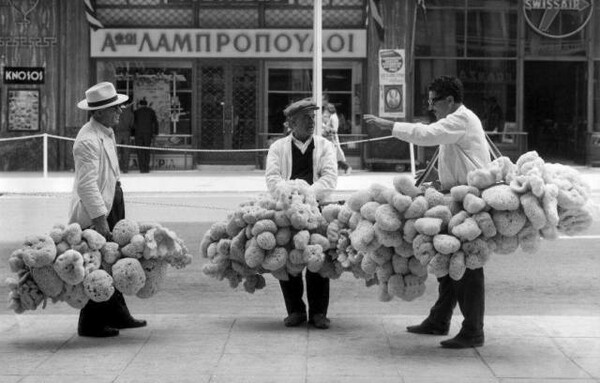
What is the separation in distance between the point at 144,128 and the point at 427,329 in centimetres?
1675

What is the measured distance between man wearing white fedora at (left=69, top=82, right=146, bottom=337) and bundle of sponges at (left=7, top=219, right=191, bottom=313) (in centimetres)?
17

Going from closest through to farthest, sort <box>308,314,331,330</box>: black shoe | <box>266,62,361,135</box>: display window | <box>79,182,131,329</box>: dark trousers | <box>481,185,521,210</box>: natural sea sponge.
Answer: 1. <box>481,185,521,210</box>: natural sea sponge
2. <box>79,182,131,329</box>: dark trousers
3. <box>308,314,331,330</box>: black shoe
4. <box>266,62,361,135</box>: display window

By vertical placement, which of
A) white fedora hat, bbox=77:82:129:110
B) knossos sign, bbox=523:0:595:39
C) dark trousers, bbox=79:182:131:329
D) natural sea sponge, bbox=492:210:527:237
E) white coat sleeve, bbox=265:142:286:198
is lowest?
dark trousers, bbox=79:182:131:329

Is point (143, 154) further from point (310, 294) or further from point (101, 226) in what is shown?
point (101, 226)

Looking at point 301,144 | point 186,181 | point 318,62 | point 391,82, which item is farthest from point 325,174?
point 391,82

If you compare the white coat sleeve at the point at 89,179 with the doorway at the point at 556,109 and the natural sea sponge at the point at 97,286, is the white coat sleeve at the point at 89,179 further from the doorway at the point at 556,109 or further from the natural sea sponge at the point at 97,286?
the doorway at the point at 556,109

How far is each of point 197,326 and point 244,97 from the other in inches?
664

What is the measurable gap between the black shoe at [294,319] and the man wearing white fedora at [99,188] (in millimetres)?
1069

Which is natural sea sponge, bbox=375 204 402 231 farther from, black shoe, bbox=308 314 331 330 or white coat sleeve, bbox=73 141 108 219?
white coat sleeve, bbox=73 141 108 219

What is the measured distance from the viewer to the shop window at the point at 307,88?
80.6 feet

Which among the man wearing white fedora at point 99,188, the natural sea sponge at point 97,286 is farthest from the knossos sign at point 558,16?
the natural sea sponge at point 97,286

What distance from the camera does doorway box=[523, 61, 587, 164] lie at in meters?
25.0

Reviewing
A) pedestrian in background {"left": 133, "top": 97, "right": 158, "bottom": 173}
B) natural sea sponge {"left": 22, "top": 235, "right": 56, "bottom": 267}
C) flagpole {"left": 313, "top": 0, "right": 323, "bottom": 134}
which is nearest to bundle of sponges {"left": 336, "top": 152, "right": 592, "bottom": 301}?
natural sea sponge {"left": 22, "top": 235, "right": 56, "bottom": 267}

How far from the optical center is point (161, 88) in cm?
2459
